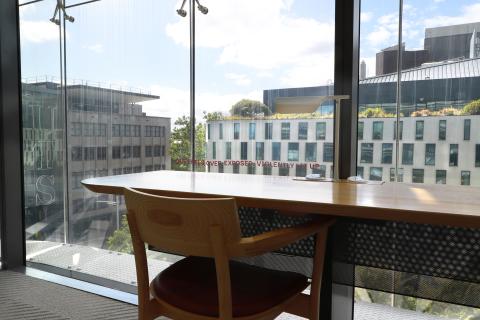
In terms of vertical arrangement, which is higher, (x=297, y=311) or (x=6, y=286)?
(x=297, y=311)

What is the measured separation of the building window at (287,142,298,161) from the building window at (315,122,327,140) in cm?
15

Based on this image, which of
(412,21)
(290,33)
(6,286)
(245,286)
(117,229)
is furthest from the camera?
(117,229)

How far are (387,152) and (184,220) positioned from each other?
1365mm

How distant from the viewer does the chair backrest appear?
99 centimetres

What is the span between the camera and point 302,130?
2250 millimetres

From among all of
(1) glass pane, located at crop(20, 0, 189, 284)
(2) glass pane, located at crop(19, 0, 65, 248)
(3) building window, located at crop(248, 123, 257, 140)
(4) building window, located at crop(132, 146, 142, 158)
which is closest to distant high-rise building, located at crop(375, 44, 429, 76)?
(3) building window, located at crop(248, 123, 257, 140)

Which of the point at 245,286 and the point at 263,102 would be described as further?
the point at 263,102

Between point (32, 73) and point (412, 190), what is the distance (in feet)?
10.2

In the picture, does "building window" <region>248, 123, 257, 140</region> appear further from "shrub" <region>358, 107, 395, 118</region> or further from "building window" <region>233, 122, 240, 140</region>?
"shrub" <region>358, 107, 395, 118</region>

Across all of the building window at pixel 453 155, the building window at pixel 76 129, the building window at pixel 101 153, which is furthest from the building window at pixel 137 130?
the building window at pixel 453 155

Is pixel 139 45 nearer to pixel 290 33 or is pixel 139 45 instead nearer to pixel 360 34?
pixel 290 33

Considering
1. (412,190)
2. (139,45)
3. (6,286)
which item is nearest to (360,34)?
(412,190)

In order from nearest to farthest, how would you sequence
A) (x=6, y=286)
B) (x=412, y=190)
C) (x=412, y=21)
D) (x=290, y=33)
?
(x=412, y=190) → (x=412, y=21) → (x=290, y=33) → (x=6, y=286)

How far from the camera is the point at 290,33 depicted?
2.33 metres
